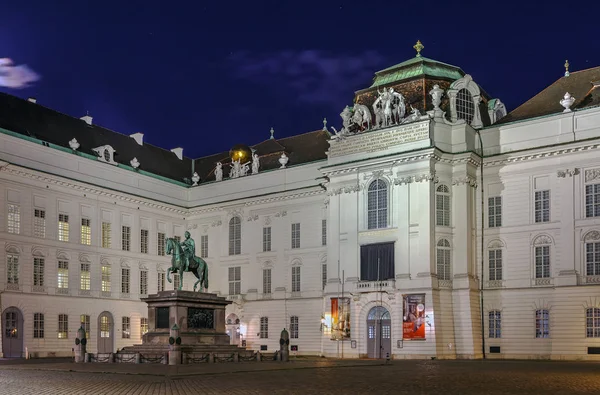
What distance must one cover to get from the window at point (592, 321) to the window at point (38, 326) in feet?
120

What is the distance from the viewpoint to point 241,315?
64.8m

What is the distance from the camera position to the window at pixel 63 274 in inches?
2308

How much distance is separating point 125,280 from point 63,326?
7.39m

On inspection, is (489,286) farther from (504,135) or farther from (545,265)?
(504,135)

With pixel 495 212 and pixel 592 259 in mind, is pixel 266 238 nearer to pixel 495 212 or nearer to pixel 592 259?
pixel 495 212

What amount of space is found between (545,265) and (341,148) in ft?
53.0

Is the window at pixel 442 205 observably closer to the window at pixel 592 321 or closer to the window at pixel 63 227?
the window at pixel 592 321

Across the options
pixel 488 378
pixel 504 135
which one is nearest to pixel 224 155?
pixel 504 135

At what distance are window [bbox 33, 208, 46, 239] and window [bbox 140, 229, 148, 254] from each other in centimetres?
984

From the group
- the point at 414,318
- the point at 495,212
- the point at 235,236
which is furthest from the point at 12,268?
the point at 495,212

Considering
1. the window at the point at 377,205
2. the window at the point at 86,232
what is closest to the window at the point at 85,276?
the window at the point at 86,232

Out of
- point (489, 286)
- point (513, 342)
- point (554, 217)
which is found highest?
point (554, 217)

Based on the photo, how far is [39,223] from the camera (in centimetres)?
5744

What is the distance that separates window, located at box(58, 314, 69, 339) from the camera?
5760 centimetres
